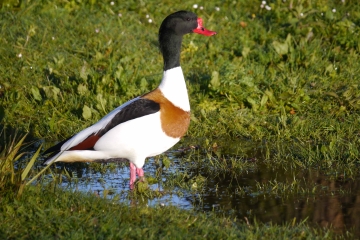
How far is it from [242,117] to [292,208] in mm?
2248

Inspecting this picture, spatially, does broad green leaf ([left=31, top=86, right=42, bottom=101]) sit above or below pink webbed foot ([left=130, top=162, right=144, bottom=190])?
above

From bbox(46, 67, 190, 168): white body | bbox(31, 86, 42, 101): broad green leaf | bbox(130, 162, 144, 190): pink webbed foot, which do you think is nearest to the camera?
bbox(46, 67, 190, 168): white body

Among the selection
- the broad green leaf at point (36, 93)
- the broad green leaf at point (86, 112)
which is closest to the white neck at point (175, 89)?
the broad green leaf at point (86, 112)

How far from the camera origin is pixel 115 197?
207 inches

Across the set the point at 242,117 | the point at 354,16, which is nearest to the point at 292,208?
the point at 242,117

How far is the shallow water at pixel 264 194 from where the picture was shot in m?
5.10

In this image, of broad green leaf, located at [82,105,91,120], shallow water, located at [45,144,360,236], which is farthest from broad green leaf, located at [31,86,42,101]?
shallow water, located at [45,144,360,236]

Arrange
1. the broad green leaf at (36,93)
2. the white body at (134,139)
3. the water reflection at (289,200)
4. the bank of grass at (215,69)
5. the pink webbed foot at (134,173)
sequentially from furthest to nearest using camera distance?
the broad green leaf at (36,93) < the bank of grass at (215,69) < the pink webbed foot at (134,173) < the white body at (134,139) < the water reflection at (289,200)

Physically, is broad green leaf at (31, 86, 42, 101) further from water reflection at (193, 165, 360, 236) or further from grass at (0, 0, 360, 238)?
water reflection at (193, 165, 360, 236)

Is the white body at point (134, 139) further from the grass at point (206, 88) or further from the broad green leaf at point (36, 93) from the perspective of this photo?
the broad green leaf at point (36, 93)

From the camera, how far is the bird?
226 inches

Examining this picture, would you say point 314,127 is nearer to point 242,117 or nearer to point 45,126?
point 242,117

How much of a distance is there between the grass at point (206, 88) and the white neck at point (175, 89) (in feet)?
1.94

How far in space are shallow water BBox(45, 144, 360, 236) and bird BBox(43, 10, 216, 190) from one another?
10.0 inches
